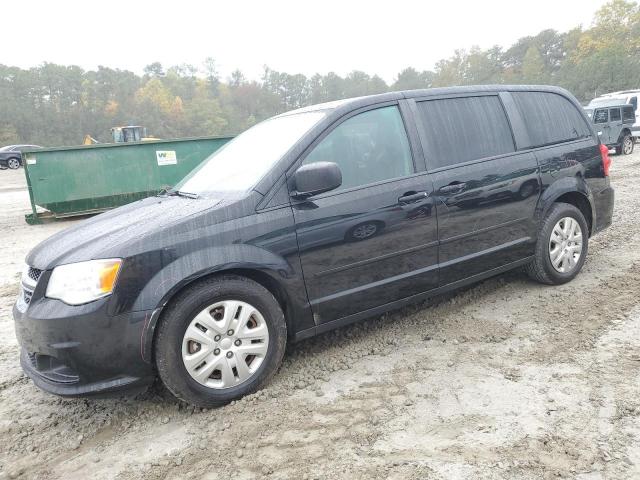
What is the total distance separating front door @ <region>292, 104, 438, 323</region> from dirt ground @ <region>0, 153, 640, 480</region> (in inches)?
17.3

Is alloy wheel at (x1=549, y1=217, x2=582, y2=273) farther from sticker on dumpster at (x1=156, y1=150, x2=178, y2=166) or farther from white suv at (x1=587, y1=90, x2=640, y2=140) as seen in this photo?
white suv at (x1=587, y1=90, x2=640, y2=140)

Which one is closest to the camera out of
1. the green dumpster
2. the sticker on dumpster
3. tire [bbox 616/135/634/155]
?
the green dumpster

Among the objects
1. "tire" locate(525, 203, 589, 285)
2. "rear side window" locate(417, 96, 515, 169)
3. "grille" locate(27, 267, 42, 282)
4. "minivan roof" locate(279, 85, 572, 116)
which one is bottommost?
"tire" locate(525, 203, 589, 285)

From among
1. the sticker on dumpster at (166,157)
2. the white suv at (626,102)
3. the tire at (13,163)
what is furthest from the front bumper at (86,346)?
the tire at (13,163)

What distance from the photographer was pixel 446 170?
3.63 meters

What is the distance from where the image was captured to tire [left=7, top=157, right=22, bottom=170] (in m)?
28.7

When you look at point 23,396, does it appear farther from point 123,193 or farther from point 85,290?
point 123,193

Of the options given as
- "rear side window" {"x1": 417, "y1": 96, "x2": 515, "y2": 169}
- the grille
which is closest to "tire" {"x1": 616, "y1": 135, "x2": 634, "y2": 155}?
"rear side window" {"x1": 417, "y1": 96, "x2": 515, "y2": 169}

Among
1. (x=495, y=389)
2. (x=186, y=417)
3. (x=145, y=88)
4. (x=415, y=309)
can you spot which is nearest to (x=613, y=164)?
(x=415, y=309)

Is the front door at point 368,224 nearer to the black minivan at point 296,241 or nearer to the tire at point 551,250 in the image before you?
the black minivan at point 296,241

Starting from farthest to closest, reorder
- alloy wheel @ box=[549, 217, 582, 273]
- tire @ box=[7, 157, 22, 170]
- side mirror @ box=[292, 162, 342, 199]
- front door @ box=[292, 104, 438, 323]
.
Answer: tire @ box=[7, 157, 22, 170] → alloy wheel @ box=[549, 217, 582, 273] → front door @ box=[292, 104, 438, 323] → side mirror @ box=[292, 162, 342, 199]

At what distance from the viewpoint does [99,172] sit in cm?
1052

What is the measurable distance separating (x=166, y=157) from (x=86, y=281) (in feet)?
29.9

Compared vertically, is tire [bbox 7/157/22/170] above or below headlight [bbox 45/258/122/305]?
above
